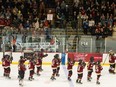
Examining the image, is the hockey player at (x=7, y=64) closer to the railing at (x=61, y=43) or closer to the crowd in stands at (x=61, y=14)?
the railing at (x=61, y=43)

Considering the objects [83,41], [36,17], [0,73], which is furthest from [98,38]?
[0,73]

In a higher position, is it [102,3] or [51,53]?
[102,3]

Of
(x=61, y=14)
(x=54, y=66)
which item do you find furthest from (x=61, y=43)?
(x=54, y=66)

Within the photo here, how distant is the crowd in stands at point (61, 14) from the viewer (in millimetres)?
20734

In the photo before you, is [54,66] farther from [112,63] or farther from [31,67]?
[112,63]

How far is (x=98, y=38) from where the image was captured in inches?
767

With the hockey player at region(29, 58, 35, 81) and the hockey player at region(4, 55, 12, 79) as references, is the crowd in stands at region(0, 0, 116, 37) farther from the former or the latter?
the hockey player at region(29, 58, 35, 81)

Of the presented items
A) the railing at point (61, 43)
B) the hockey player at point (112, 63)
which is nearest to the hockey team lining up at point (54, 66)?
the hockey player at point (112, 63)

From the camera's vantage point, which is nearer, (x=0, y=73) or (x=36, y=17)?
(x=0, y=73)

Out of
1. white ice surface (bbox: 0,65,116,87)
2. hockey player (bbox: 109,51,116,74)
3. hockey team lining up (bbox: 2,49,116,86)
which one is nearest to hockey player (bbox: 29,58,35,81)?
hockey team lining up (bbox: 2,49,116,86)

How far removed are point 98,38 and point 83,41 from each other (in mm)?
762

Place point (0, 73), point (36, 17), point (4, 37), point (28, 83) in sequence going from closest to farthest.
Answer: point (28, 83) → point (0, 73) → point (4, 37) → point (36, 17)

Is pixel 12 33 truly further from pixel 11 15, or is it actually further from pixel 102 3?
pixel 102 3

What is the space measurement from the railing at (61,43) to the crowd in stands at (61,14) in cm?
85
